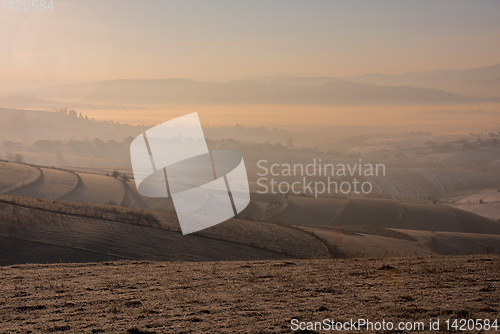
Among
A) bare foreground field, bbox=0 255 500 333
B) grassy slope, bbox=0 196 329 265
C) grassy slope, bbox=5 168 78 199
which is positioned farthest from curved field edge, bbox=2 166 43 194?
bare foreground field, bbox=0 255 500 333

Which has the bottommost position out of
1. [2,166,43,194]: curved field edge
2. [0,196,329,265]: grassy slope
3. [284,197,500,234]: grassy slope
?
[284,197,500,234]: grassy slope

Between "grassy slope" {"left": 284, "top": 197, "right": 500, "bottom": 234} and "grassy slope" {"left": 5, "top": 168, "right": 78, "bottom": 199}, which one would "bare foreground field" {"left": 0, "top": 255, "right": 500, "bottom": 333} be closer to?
"grassy slope" {"left": 5, "top": 168, "right": 78, "bottom": 199}

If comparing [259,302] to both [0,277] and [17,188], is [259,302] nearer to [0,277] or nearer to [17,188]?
[0,277]

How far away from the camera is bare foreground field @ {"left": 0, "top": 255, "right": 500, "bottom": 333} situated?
8.59 metres

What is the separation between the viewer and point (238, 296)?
11.0 m

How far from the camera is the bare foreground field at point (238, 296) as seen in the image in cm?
859

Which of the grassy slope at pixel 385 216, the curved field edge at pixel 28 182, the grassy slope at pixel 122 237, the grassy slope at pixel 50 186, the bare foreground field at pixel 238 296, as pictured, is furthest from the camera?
the grassy slope at pixel 385 216

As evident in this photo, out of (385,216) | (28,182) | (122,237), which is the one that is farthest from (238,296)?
(28,182)

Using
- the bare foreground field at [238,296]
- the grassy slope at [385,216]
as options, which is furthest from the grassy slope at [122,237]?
the grassy slope at [385,216]

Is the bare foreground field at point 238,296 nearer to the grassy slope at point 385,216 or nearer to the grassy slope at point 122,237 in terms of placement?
the grassy slope at point 122,237

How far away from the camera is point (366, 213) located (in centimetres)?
7481

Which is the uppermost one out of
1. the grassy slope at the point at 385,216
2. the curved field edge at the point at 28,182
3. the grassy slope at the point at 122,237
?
the curved field edge at the point at 28,182

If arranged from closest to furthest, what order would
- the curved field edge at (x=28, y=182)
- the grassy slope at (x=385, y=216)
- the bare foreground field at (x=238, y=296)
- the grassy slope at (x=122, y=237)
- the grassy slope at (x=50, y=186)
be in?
1. the bare foreground field at (x=238, y=296)
2. the grassy slope at (x=122, y=237)
3. the grassy slope at (x=50, y=186)
4. the curved field edge at (x=28, y=182)
5. the grassy slope at (x=385, y=216)

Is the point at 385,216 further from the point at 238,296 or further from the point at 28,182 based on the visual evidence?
the point at 28,182
